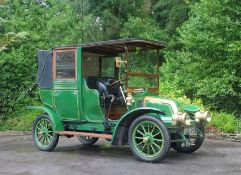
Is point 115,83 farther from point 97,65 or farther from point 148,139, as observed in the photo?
point 148,139

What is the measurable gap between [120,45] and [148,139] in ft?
6.98

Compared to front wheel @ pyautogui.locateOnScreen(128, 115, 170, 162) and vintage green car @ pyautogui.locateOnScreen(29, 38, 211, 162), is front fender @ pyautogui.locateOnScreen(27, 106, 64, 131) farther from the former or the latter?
front wheel @ pyautogui.locateOnScreen(128, 115, 170, 162)

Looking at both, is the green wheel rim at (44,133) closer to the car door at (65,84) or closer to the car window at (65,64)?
the car door at (65,84)

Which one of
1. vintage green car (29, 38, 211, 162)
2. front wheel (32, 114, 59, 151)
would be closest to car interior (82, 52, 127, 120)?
vintage green car (29, 38, 211, 162)

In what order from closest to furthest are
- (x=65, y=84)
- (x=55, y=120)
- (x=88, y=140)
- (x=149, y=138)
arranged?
(x=149, y=138)
(x=65, y=84)
(x=55, y=120)
(x=88, y=140)

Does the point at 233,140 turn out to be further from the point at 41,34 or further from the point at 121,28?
the point at 121,28

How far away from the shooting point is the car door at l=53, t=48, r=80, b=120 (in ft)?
31.8

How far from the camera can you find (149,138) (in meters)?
8.49

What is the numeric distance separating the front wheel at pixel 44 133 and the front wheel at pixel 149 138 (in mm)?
2174

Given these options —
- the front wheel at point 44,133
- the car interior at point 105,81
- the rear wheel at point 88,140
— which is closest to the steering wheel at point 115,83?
the car interior at point 105,81

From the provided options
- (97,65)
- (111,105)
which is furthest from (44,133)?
(97,65)

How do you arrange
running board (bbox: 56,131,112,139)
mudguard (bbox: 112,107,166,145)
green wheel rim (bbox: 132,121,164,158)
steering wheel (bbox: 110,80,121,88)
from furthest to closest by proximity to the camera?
steering wheel (bbox: 110,80,121,88) → running board (bbox: 56,131,112,139) → mudguard (bbox: 112,107,166,145) → green wheel rim (bbox: 132,121,164,158)

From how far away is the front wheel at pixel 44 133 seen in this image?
33.1ft

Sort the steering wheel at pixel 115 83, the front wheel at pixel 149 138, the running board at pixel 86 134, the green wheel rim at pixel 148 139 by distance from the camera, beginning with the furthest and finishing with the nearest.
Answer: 1. the steering wheel at pixel 115 83
2. the running board at pixel 86 134
3. the green wheel rim at pixel 148 139
4. the front wheel at pixel 149 138
